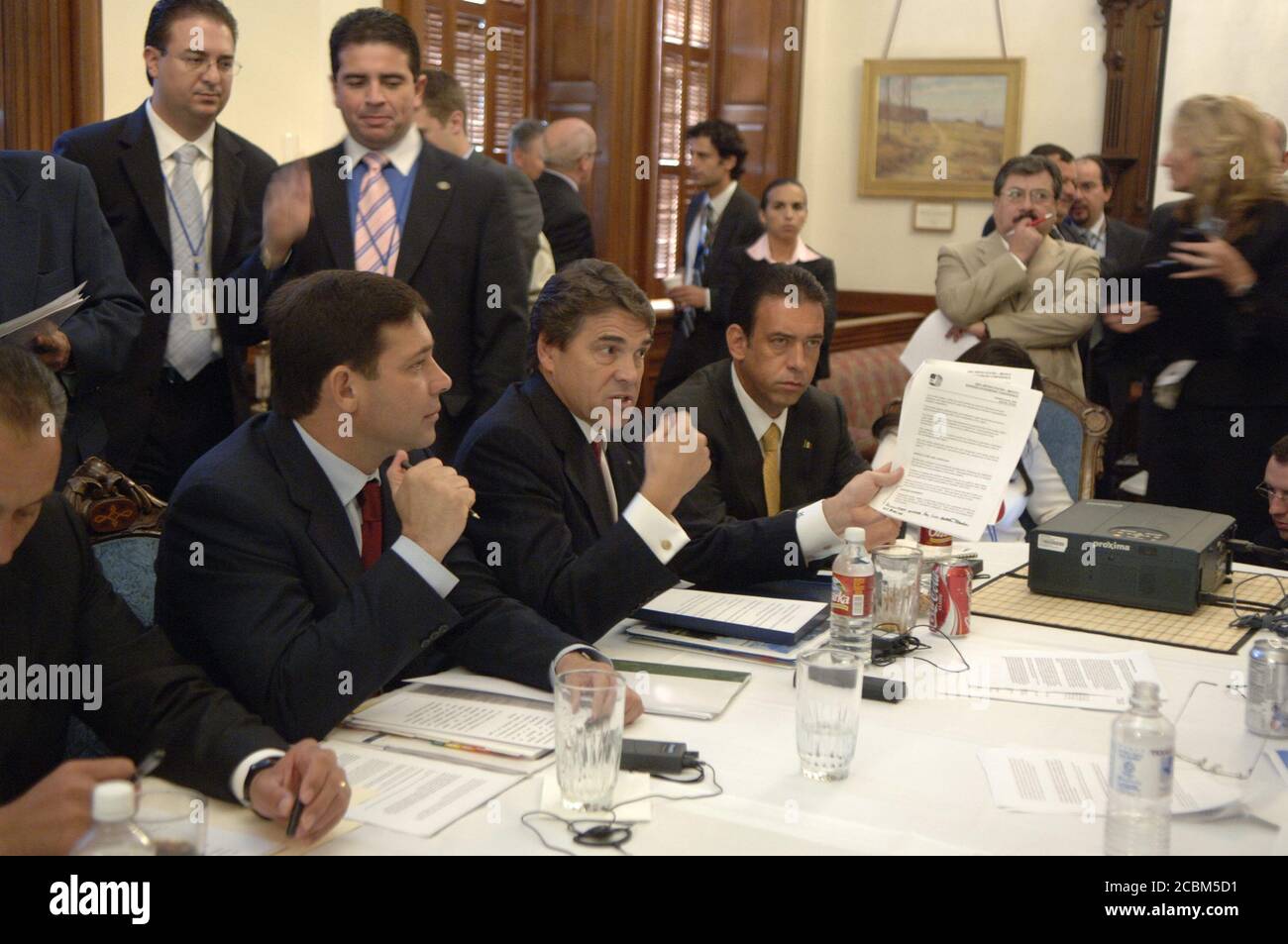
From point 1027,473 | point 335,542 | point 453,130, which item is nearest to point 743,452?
point 1027,473

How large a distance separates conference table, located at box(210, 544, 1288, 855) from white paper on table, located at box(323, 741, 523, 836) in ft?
0.06

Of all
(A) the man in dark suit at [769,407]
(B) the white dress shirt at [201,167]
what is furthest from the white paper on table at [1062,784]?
(B) the white dress shirt at [201,167]

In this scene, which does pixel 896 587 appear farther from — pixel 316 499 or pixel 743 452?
pixel 316 499

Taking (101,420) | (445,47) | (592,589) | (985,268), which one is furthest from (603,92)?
(592,589)

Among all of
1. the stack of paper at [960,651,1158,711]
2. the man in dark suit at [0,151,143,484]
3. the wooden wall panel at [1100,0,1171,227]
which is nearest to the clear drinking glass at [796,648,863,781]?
the stack of paper at [960,651,1158,711]

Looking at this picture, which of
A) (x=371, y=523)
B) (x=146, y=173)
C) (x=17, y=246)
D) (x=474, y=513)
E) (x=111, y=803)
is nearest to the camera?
(x=111, y=803)

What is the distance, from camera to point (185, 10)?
3.32 metres

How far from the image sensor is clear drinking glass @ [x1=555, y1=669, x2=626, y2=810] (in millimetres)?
1641

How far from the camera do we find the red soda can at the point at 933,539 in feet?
8.51

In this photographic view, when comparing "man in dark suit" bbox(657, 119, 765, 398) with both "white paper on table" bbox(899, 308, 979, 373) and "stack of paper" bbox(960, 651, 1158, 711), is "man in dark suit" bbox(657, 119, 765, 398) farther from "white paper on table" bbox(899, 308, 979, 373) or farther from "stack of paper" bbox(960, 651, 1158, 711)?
"stack of paper" bbox(960, 651, 1158, 711)

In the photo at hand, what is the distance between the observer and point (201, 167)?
135 inches

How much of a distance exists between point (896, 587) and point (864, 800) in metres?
0.77

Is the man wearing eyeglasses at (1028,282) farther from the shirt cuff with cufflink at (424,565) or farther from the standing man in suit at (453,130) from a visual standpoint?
the shirt cuff with cufflink at (424,565)
